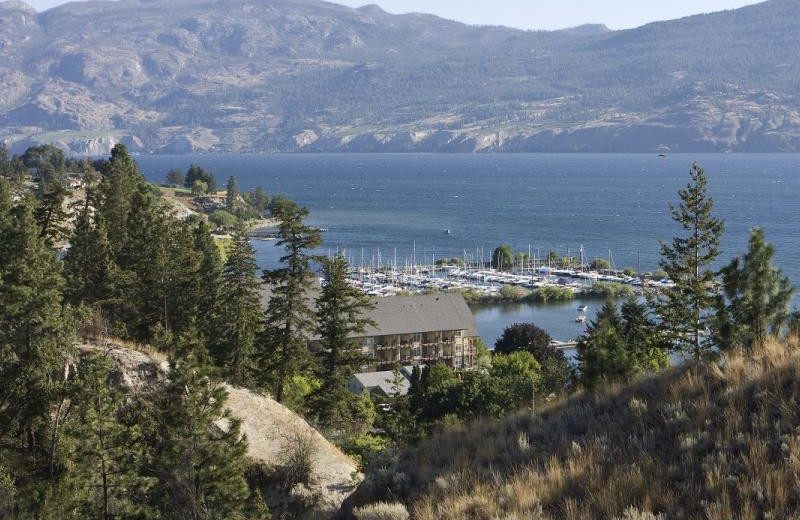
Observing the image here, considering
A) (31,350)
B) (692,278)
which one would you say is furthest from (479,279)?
(31,350)

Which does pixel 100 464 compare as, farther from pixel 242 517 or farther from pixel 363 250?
pixel 363 250

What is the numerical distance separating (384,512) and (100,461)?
886 centimetres

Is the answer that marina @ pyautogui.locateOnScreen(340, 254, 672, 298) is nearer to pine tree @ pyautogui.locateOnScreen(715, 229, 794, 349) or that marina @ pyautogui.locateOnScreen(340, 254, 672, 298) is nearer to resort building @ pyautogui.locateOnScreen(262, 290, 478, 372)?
resort building @ pyautogui.locateOnScreen(262, 290, 478, 372)

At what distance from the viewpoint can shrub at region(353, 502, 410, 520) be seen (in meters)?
8.91

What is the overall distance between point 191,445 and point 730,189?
662 feet

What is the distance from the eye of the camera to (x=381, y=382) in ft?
162

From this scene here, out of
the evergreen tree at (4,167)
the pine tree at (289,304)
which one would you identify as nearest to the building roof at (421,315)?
the pine tree at (289,304)

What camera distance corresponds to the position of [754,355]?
442 inches

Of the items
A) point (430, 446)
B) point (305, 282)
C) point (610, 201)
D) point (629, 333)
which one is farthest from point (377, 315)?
point (610, 201)

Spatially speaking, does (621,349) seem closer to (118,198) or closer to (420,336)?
(118,198)

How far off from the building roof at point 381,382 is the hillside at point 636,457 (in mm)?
35463

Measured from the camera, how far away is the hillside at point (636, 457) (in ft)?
26.3

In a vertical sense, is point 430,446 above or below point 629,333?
above

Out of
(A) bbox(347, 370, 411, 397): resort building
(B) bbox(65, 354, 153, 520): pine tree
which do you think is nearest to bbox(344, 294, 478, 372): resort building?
(A) bbox(347, 370, 411, 397): resort building
